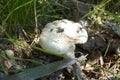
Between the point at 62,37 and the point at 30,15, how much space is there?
284mm

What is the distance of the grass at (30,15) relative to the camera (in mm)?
1794

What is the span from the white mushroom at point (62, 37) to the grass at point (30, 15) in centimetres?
12

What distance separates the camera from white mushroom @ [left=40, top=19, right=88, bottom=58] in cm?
178

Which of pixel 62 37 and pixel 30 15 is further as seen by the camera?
pixel 30 15

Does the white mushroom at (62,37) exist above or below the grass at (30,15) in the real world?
below

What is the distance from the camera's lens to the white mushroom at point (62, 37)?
1.78 metres

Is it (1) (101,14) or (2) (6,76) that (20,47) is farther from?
(1) (101,14)

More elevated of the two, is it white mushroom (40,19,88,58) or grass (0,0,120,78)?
grass (0,0,120,78)

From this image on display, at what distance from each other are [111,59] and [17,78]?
706 mm

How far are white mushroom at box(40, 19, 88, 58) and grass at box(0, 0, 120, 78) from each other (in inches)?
4.7

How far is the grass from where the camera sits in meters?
1.79

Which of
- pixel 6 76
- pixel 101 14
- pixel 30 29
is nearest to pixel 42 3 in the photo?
pixel 30 29

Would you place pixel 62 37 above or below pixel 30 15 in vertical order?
below

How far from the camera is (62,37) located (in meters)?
1.80
